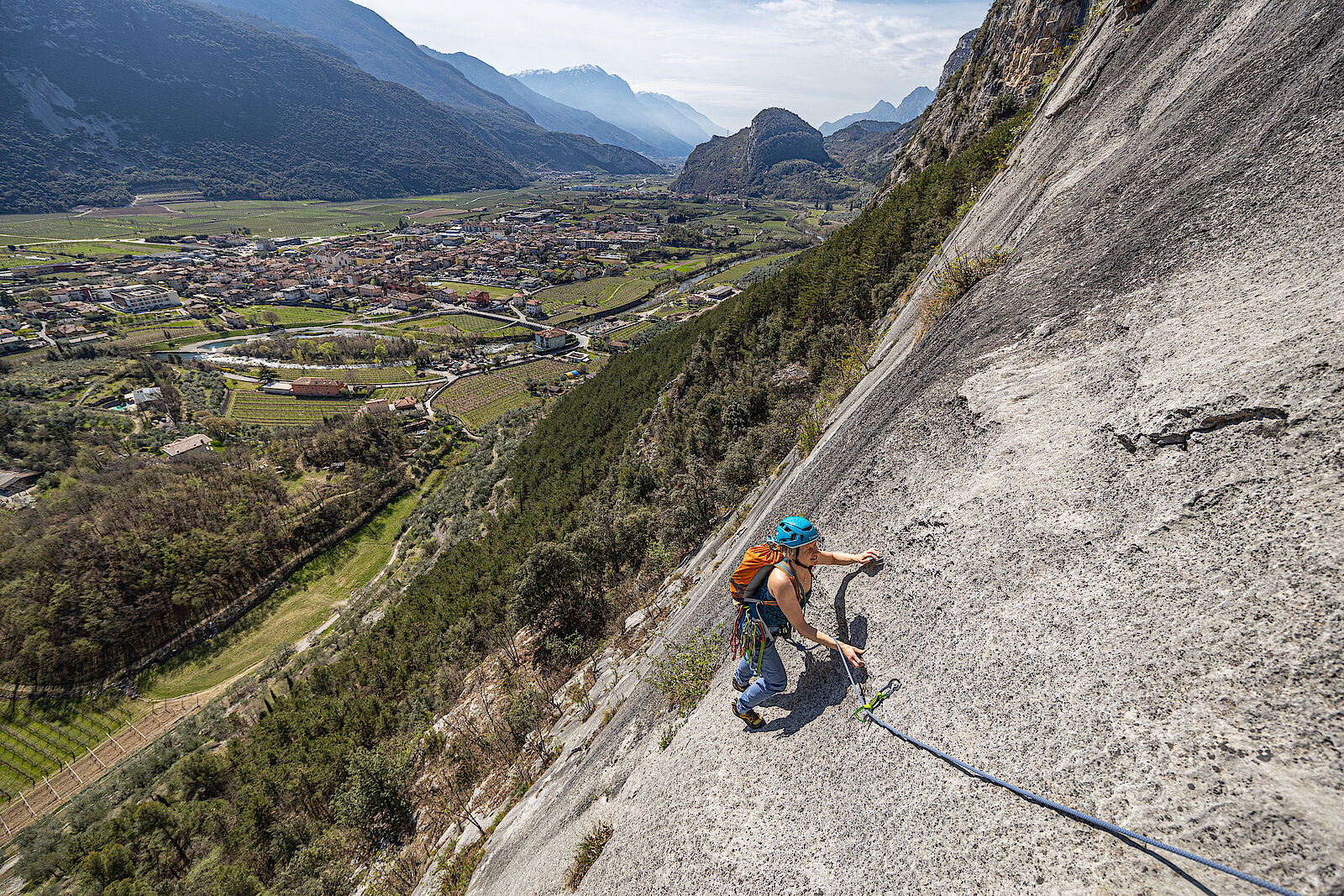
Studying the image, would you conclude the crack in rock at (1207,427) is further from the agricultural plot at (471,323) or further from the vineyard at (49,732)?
the agricultural plot at (471,323)

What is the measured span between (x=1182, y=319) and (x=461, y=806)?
50.4 feet

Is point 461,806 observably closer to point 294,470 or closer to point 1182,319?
point 1182,319

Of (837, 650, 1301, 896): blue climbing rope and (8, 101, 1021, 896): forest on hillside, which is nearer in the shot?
(837, 650, 1301, 896): blue climbing rope

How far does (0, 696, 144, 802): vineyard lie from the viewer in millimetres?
37344

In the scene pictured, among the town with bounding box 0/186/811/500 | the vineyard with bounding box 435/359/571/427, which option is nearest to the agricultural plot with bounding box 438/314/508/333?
the town with bounding box 0/186/811/500

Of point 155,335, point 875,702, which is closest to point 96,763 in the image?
point 875,702

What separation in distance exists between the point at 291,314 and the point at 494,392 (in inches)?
3335

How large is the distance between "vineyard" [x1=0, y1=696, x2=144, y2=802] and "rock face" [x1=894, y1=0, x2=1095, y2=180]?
8363 centimetres

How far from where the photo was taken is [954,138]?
47.5 meters

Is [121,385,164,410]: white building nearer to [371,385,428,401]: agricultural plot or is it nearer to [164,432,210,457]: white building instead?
[164,432,210,457]: white building

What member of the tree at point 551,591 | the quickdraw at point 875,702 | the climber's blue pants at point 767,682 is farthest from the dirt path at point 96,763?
the quickdraw at point 875,702

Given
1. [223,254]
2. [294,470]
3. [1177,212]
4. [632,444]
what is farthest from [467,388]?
[223,254]

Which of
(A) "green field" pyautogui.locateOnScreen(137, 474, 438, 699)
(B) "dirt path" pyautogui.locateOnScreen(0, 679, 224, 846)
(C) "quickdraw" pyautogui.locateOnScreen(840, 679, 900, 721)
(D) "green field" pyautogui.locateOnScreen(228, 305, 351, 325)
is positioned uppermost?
(C) "quickdraw" pyautogui.locateOnScreen(840, 679, 900, 721)

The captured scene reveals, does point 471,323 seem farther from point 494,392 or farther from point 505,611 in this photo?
point 505,611
